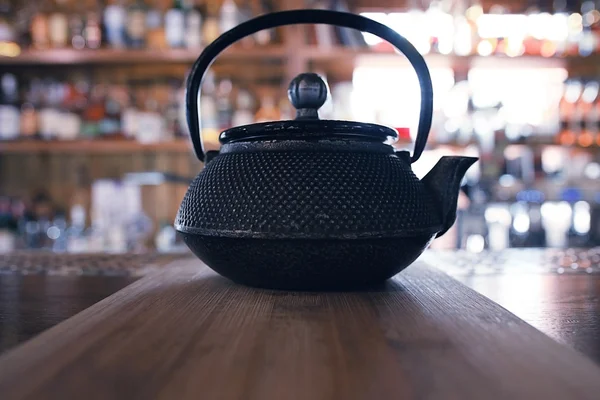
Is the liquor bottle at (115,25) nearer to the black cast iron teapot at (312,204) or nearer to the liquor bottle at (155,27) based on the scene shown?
the liquor bottle at (155,27)

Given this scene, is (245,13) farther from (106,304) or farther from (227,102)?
(106,304)

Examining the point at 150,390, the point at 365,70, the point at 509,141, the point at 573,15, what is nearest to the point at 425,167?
the point at 509,141

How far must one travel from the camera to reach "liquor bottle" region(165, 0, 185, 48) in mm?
1991

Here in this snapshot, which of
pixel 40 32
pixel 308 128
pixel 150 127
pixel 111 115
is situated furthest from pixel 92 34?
pixel 308 128

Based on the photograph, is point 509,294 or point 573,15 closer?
point 509,294

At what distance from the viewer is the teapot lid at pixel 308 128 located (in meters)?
0.48

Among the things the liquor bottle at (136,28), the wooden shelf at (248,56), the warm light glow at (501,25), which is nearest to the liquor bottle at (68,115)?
the wooden shelf at (248,56)

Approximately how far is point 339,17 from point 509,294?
0.34 metres

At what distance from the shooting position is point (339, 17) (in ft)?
1.82

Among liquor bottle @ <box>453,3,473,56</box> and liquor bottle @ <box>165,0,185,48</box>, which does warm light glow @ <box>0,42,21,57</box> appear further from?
liquor bottle @ <box>453,3,473,56</box>

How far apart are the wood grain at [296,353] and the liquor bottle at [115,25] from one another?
1.83 metres

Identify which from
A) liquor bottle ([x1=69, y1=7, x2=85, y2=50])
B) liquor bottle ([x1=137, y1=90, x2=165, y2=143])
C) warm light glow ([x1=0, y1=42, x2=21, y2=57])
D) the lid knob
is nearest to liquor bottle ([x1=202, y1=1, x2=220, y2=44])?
liquor bottle ([x1=137, y1=90, x2=165, y2=143])

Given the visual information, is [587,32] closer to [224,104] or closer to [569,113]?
[569,113]

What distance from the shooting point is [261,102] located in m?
2.25
